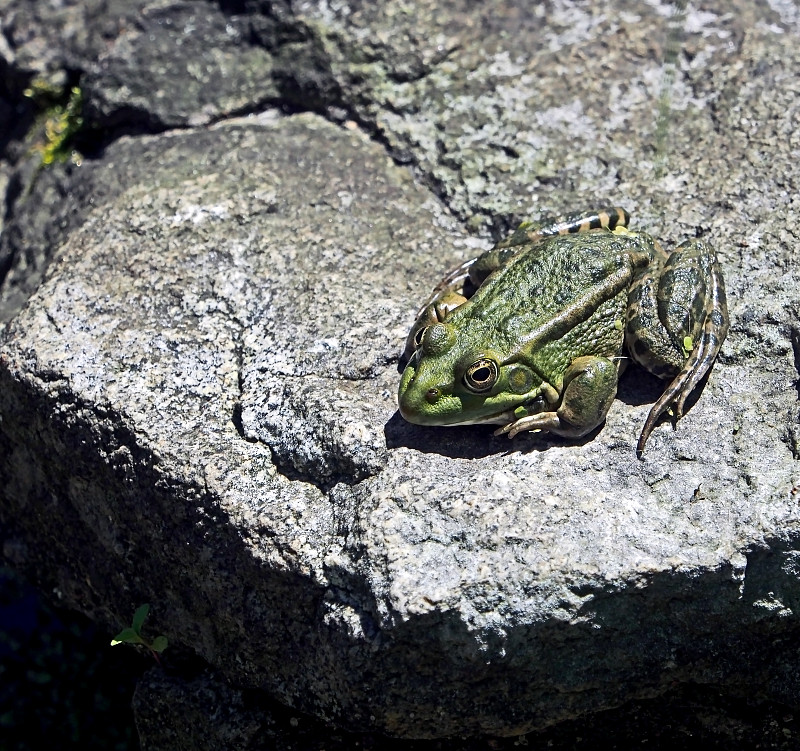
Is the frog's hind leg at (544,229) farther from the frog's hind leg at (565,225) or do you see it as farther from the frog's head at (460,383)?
the frog's head at (460,383)

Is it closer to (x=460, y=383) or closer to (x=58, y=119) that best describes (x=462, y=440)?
(x=460, y=383)

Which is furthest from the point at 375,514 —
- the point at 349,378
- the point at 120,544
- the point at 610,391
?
the point at 120,544

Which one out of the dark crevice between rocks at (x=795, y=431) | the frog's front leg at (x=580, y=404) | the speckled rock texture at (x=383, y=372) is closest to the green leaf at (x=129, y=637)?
the speckled rock texture at (x=383, y=372)

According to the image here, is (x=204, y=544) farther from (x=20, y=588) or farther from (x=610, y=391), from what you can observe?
(x=20, y=588)

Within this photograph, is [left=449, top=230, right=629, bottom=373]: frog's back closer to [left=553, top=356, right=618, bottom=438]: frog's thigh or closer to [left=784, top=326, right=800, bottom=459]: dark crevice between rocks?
[left=553, top=356, right=618, bottom=438]: frog's thigh

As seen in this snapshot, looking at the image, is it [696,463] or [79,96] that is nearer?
[696,463]

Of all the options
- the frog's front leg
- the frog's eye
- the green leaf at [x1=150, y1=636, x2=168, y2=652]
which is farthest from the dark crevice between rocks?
the green leaf at [x1=150, y1=636, x2=168, y2=652]
